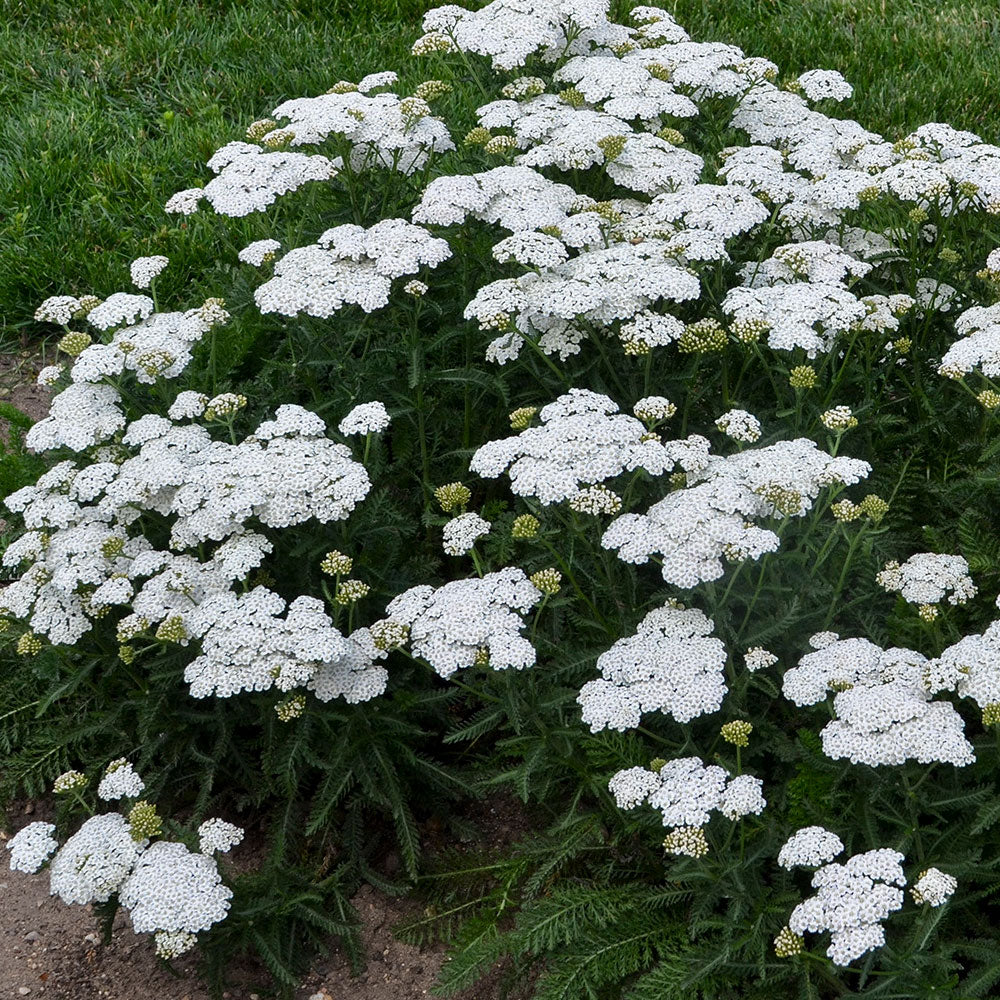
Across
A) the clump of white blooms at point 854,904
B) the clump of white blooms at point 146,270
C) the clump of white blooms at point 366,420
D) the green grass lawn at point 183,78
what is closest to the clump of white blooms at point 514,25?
the clump of white blooms at point 146,270

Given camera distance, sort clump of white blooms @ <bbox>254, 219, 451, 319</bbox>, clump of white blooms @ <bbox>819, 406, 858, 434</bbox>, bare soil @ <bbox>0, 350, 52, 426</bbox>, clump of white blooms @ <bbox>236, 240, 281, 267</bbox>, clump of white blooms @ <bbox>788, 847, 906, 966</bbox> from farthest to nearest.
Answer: bare soil @ <bbox>0, 350, 52, 426</bbox>, clump of white blooms @ <bbox>236, 240, 281, 267</bbox>, clump of white blooms @ <bbox>254, 219, 451, 319</bbox>, clump of white blooms @ <bbox>819, 406, 858, 434</bbox>, clump of white blooms @ <bbox>788, 847, 906, 966</bbox>

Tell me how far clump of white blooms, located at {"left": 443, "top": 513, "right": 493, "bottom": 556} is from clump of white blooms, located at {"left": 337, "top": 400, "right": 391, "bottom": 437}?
0.42 meters

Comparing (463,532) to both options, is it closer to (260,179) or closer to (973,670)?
(973,670)

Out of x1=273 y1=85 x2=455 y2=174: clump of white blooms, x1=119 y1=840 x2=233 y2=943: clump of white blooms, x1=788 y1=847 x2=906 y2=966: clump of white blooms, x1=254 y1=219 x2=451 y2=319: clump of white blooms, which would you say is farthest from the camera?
x1=273 y1=85 x2=455 y2=174: clump of white blooms

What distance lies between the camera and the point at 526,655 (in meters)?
3.09

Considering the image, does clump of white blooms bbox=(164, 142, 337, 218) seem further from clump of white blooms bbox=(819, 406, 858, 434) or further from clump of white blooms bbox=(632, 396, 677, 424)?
clump of white blooms bbox=(819, 406, 858, 434)

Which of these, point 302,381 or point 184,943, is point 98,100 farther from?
point 184,943

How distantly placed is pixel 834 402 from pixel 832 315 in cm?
51

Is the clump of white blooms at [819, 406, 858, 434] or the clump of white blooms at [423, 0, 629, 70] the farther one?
the clump of white blooms at [423, 0, 629, 70]

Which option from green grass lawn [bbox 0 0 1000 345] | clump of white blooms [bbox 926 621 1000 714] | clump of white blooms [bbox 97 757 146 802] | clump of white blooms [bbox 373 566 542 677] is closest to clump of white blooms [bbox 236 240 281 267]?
clump of white blooms [bbox 373 566 542 677]

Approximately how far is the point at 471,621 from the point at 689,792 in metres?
0.70

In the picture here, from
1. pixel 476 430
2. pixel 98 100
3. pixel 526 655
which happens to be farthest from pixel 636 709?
pixel 98 100

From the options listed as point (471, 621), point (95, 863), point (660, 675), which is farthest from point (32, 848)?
point (660, 675)

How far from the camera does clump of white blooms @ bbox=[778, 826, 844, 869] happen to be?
108 inches
